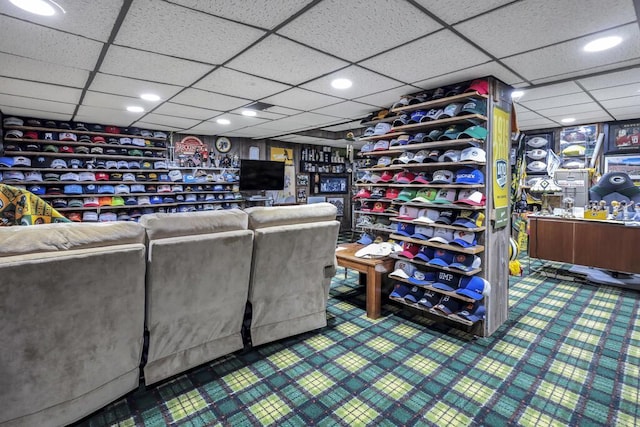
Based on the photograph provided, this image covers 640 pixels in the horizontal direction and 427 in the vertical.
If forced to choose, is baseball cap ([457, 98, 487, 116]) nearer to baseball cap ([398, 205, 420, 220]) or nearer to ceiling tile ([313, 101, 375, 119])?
baseball cap ([398, 205, 420, 220])

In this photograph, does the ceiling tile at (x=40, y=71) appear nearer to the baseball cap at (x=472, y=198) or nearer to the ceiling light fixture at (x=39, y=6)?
the ceiling light fixture at (x=39, y=6)

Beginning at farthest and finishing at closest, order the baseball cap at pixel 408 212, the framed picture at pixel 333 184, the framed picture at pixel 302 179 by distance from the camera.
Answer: the framed picture at pixel 333 184, the framed picture at pixel 302 179, the baseball cap at pixel 408 212

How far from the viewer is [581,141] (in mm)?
6102

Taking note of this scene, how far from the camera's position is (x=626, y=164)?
227 inches

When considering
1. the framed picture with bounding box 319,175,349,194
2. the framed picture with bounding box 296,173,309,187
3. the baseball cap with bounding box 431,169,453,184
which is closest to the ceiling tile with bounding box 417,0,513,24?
the baseball cap with bounding box 431,169,453,184

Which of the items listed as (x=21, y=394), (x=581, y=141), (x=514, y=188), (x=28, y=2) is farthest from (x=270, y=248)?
(x=581, y=141)

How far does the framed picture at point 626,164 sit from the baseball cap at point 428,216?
16.2ft

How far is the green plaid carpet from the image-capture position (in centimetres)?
192

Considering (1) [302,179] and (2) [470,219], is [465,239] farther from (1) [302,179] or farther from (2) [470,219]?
(1) [302,179]

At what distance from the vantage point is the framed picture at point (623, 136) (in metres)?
5.53

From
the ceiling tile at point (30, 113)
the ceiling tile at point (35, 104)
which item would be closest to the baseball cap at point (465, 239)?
the ceiling tile at point (35, 104)

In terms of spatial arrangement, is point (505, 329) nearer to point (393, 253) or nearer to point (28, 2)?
point (393, 253)

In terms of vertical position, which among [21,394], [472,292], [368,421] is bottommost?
[368,421]

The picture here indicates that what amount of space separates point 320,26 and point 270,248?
1.61 metres
